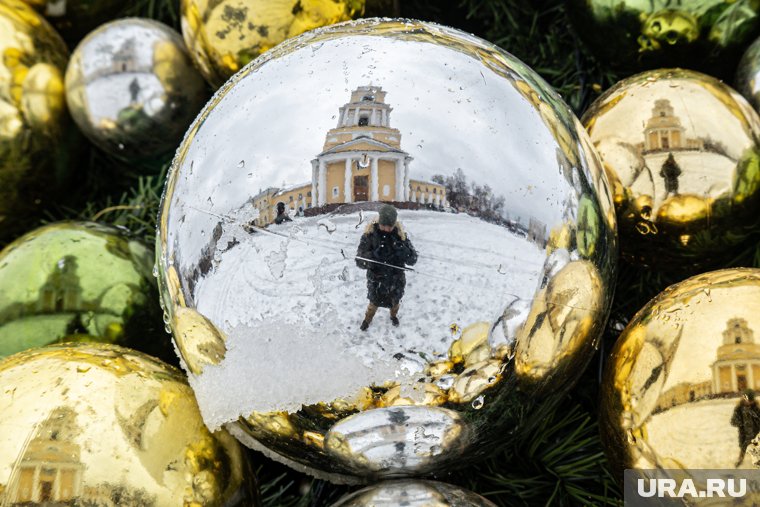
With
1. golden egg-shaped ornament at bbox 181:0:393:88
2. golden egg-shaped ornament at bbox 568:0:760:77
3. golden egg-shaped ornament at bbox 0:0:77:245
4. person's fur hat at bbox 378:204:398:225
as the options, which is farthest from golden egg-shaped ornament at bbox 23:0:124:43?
person's fur hat at bbox 378:204:398:225

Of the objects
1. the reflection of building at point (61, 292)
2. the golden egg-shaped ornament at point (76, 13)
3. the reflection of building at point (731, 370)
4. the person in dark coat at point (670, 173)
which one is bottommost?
the reflection of building at point (731, 370)

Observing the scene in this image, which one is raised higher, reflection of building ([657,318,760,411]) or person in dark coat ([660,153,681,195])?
person in dark coat ([660,153,681,195])

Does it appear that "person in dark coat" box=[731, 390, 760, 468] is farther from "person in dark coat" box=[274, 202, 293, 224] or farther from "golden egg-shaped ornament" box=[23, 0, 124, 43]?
"golden egg-shaped ornament" box=[23, 0, 124, 43]

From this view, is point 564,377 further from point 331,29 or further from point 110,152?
point 110,152

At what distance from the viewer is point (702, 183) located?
930 millimetres

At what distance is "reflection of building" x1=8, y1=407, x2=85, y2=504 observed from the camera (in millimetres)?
→ 713

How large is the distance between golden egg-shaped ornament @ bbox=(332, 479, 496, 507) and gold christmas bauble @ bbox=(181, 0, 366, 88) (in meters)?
0.63

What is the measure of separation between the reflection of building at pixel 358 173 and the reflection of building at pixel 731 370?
31 centimetres

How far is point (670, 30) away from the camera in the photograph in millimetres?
1060

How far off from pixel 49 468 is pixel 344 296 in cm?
34

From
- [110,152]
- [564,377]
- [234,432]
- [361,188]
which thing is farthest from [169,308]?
[110,152]

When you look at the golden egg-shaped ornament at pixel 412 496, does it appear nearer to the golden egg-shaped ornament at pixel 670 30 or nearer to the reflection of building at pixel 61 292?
the reflection of building at pixel 61 292

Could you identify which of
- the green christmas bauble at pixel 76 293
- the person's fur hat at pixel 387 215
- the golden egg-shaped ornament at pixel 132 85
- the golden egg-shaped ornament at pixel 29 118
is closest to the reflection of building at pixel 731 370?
the person's fur hat at pixel 387 215

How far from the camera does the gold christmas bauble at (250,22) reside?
1.04 metres
